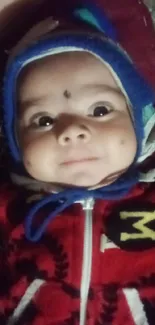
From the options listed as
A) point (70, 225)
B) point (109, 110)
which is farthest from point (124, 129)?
point (70, 225)

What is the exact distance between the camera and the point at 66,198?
3.89ft

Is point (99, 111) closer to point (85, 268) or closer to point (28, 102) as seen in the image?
point (28, 102)

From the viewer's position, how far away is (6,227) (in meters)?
1.20

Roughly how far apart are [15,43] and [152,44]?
0.22 meters

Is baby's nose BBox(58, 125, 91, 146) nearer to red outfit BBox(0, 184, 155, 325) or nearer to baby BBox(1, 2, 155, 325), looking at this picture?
baby BBox(1, 2, 155, 325)

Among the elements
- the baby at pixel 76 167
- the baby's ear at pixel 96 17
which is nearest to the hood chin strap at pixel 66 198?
the baby at pixel 76 167

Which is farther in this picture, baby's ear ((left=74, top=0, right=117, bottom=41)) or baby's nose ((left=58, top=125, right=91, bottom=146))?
baby's ear ((left=74, top=0, right=117, bottom=41))

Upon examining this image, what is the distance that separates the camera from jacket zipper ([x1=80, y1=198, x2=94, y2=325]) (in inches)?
44.8

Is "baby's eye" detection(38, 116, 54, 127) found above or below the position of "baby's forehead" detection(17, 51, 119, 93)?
below

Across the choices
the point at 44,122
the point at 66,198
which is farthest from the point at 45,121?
the point at 66,198

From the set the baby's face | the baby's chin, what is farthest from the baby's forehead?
the baby's chin

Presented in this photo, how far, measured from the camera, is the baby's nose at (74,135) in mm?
1110

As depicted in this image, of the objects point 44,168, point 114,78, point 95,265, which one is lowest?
point 95,265

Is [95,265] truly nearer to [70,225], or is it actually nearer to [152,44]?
[70,225]
